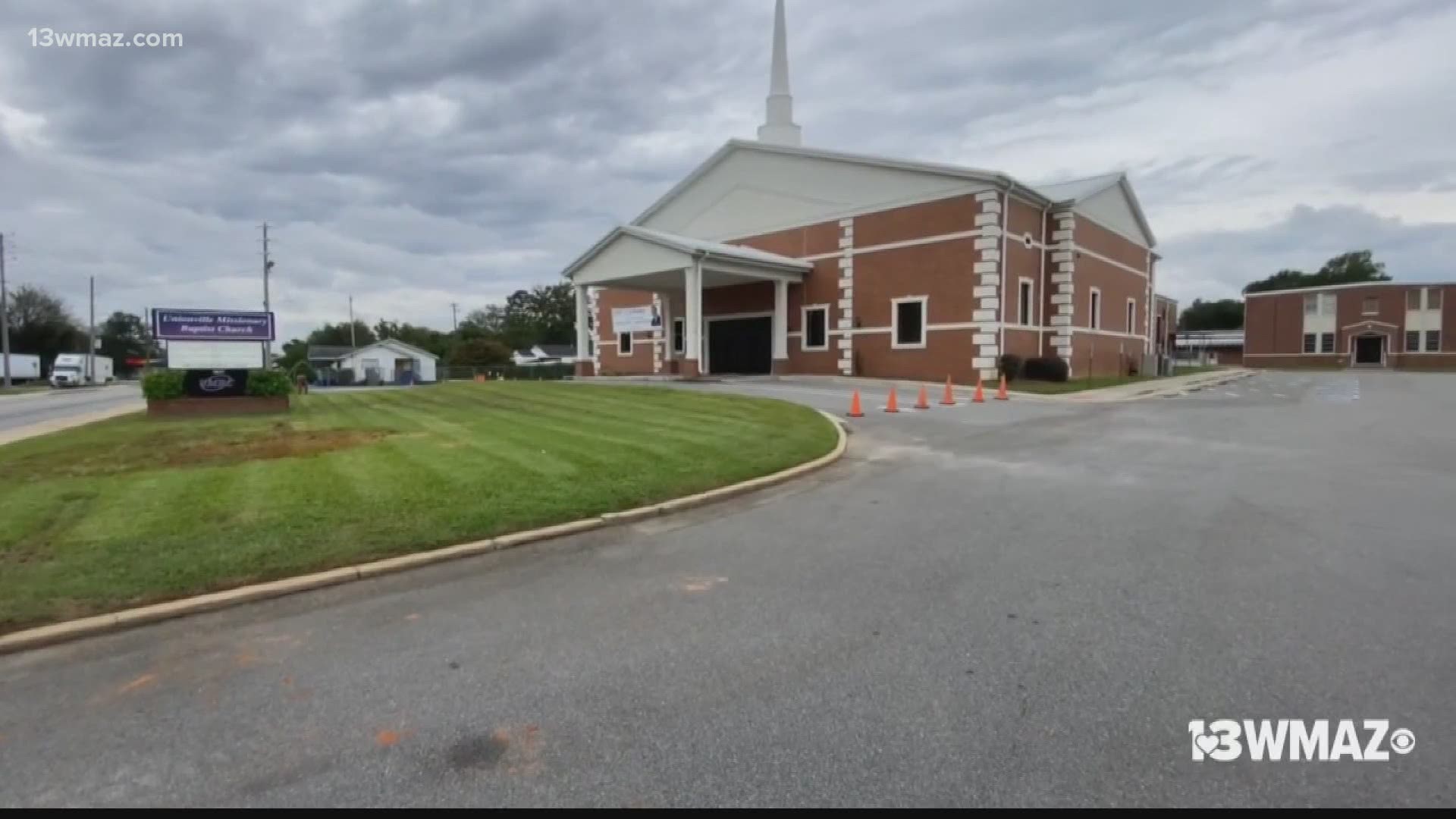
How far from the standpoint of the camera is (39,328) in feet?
265

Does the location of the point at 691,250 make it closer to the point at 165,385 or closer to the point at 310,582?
the point at 165,385

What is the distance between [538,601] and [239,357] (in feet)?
55.8

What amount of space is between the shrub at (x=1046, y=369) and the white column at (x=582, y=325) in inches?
730

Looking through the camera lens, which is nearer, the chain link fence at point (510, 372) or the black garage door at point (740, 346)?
the black garage door at point (740, 346)

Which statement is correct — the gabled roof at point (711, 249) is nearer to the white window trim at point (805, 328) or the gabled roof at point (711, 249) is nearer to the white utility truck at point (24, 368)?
the white window trim at point (805, 328)

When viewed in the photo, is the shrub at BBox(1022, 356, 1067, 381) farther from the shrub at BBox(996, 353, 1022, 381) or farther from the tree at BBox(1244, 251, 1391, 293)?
the tree at BBox(1244, 251, 1391, 293)

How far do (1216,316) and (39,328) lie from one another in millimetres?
153530

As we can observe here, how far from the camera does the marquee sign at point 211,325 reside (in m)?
17.1

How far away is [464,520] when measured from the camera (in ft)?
21.9

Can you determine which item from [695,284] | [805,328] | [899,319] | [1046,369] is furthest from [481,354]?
[1046,369]

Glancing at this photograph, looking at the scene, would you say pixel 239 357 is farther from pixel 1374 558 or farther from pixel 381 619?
pixel 1374 558

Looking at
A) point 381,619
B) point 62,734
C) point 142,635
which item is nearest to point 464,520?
point 381,619

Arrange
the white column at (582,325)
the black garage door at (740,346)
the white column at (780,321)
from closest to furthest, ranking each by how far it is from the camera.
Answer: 1. the white column at (780,321)
2. the black garage door at (740,346)
3. the white column at (582,325)

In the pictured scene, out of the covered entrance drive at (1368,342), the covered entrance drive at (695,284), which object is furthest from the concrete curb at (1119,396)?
the covered entrance drive at (1368,342)
